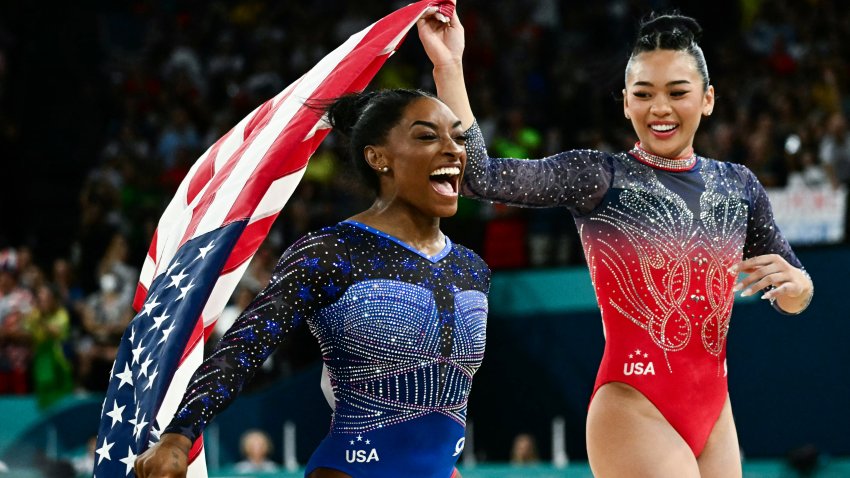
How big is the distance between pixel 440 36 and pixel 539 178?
1.72 feet

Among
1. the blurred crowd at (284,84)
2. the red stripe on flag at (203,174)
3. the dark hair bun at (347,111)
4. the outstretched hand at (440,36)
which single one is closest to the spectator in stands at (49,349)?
the blurred crowd at (284,84)

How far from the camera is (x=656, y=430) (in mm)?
3551

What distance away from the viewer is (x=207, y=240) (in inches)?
142

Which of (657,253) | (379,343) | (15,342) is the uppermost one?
(15,342)

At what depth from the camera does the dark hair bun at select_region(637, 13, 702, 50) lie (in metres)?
3.75

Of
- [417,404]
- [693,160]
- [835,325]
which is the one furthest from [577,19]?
[417,404]

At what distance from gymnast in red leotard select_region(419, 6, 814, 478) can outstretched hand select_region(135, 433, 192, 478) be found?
119cm

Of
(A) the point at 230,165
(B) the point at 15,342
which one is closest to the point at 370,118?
(A) the point at 230,165

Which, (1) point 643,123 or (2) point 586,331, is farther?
(2) point 586,331

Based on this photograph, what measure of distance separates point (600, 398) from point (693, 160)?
0.76m

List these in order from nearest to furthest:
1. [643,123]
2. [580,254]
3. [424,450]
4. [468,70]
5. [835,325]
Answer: [424,450], [643,123], [835,325], [580,254], [468,70]

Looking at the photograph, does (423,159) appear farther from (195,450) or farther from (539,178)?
(195,450)

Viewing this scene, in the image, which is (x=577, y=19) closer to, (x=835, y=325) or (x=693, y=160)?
(x=835, y=325)

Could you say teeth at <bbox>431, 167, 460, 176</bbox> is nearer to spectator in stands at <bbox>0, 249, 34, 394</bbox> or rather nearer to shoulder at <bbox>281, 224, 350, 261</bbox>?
shoulder at <bbox>281, 224, 350, 261</bbox>
